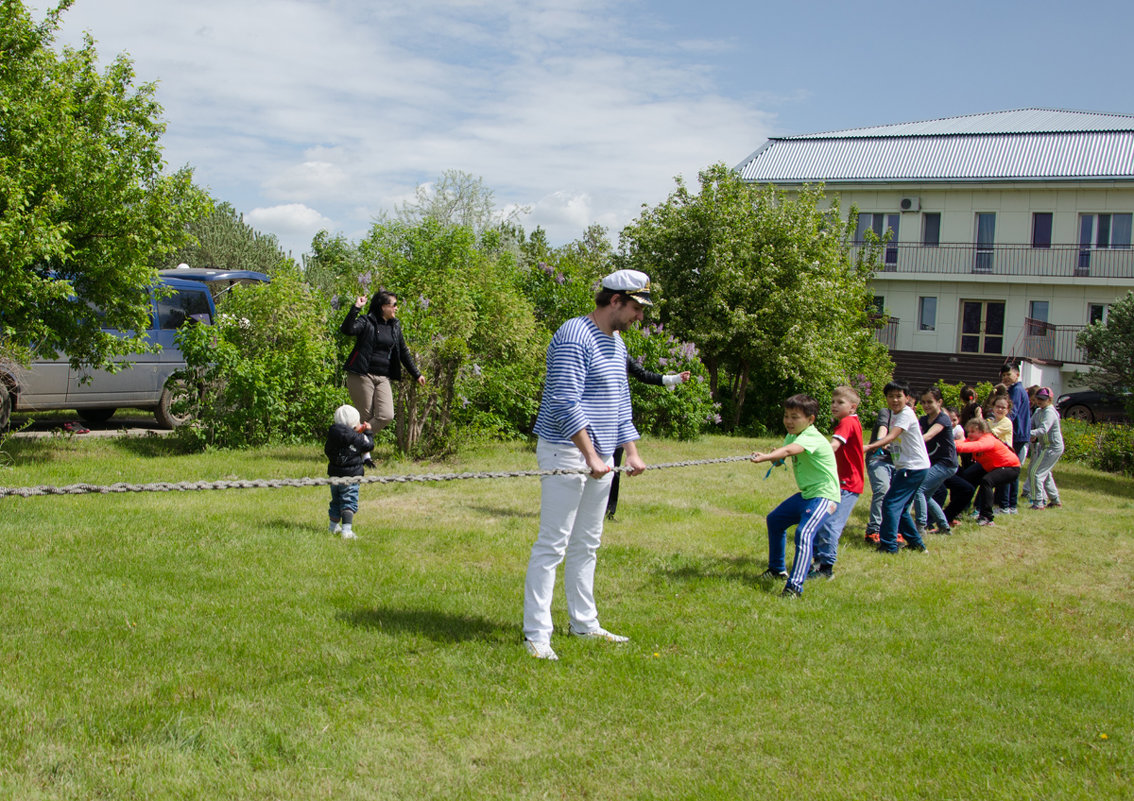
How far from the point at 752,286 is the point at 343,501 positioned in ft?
45.3

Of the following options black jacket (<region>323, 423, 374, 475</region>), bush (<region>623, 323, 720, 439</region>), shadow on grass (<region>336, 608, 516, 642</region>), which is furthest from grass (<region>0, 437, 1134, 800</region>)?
bush (<region>623, 323, 720, 439</region>)

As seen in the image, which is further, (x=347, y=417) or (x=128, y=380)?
(x=128, y=380)

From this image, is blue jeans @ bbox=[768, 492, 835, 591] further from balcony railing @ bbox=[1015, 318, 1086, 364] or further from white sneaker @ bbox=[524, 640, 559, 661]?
balcony railing @ bbox=[1015, 318, 1086, 364]

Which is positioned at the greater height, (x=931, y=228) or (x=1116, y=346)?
(x=931, y=228)

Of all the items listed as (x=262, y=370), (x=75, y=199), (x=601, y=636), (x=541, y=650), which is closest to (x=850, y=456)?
(x=601, y=636)

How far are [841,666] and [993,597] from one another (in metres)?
2.27

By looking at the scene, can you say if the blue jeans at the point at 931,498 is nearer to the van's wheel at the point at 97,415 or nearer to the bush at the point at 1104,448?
the bush at the point at 1104,448

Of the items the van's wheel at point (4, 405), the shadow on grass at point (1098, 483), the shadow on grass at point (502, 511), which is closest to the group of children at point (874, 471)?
the shadow on grass at point (502, 511)

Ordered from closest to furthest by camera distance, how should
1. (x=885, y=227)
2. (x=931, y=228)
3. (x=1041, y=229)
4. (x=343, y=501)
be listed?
(x=343, y=501) < (x=1041, y=229) < (x=931, y=228) < (x=885, y=227)

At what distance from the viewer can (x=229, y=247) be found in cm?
3672

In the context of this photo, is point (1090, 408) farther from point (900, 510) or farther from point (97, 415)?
point (97, 415)

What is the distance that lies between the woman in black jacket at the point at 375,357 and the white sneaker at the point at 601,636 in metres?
5.03

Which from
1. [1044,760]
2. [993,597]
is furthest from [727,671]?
[993,597]

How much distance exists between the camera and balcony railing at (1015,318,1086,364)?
108 feet
